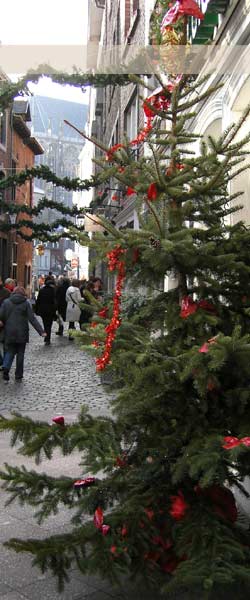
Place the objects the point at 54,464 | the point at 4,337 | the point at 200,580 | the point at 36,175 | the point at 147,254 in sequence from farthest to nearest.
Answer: the point at 36,175, the point at 4,337, the point at 54,464, the point at 147,254, the point at 200,580

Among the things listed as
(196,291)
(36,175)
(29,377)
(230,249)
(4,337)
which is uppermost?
(36,175)

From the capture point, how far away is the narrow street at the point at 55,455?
347 centimetres

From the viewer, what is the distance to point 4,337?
452 inches

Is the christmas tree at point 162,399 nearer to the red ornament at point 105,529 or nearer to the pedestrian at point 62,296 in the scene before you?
the red ornament at point 105,529

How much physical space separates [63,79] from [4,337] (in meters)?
4.48

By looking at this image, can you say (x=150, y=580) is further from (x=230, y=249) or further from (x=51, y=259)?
(x=51, y=259)

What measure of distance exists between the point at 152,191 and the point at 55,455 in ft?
12.9

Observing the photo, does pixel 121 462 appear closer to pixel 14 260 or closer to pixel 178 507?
pixel 178 507

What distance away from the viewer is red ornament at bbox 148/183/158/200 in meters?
3.13

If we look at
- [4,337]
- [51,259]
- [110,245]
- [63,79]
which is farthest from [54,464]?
[51,259]

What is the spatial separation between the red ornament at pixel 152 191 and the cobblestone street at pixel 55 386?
479cm

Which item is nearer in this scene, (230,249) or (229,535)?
(229,535)

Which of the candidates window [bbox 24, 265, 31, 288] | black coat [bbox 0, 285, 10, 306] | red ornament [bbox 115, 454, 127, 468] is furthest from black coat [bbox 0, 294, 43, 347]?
window [bbox 24, 265, 31, 288]

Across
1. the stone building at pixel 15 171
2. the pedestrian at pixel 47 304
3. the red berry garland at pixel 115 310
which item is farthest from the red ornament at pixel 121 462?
the stone building at pixel 15 171
